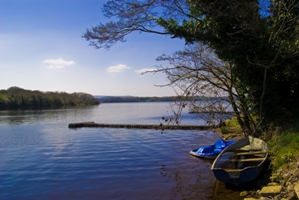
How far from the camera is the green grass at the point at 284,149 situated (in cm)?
751

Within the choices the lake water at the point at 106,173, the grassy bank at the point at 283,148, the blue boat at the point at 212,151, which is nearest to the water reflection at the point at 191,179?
the lake water at the point at 106,173

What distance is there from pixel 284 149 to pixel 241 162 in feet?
4.77

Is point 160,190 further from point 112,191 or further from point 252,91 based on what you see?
point 252,91

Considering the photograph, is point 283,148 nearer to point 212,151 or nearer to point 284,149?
point 284,149

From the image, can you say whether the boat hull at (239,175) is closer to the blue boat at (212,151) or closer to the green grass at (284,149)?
the green grass at (284,149)

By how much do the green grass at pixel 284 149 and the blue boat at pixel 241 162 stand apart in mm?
287

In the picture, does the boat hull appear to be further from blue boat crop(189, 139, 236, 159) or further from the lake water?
blue boat crop(189, 139, 236, 159)

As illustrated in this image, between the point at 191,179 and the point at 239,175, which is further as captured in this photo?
the point at 191,179

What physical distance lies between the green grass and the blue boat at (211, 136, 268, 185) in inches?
11.3

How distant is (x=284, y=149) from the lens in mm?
8070

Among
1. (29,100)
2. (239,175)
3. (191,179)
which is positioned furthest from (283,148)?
(29,100)

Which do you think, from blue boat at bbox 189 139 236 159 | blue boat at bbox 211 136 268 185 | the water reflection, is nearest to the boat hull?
blue boat at bbox 211 136 268 185

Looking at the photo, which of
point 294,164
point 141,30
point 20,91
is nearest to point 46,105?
point 20,91

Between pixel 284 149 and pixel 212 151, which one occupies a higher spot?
pixel 284 149
